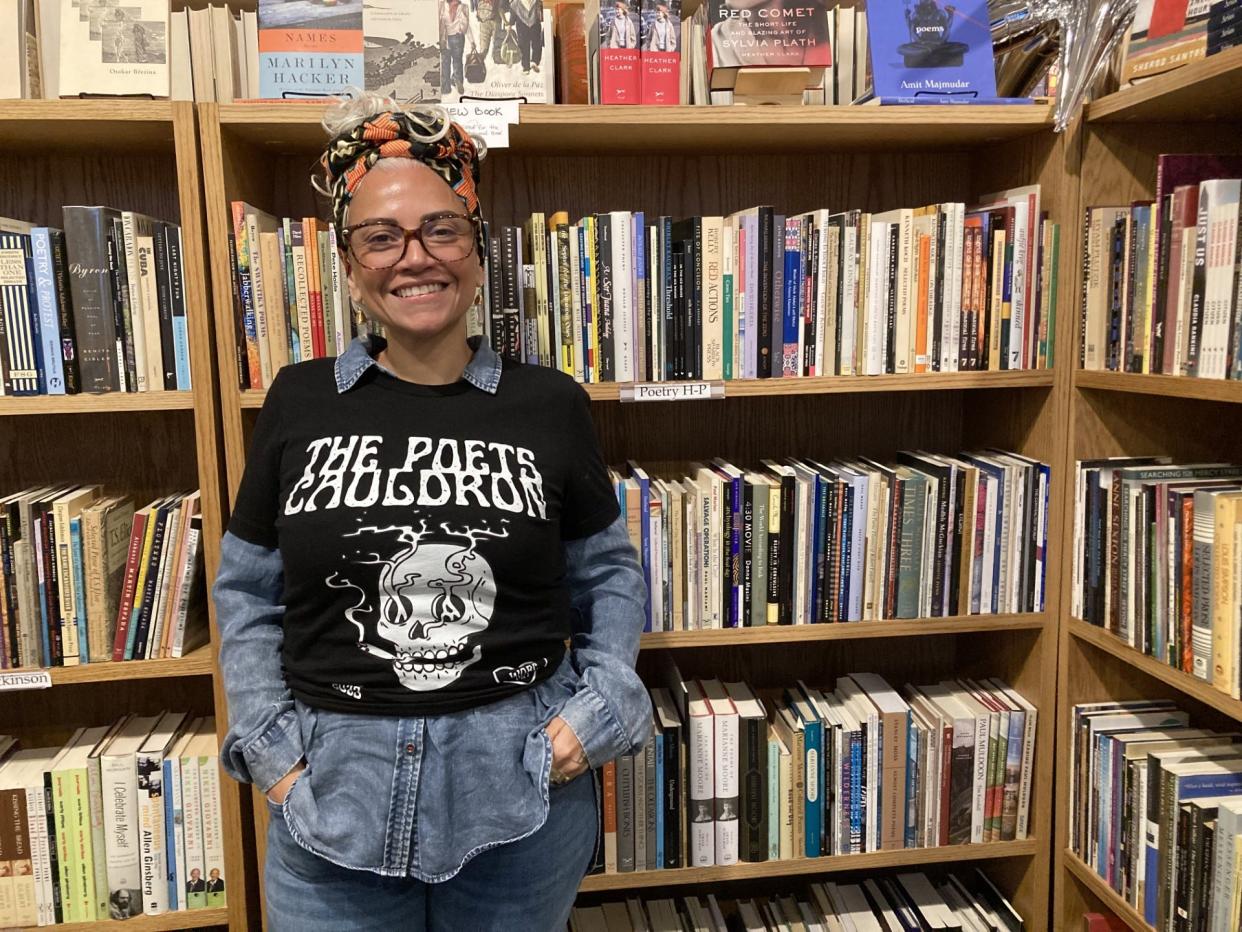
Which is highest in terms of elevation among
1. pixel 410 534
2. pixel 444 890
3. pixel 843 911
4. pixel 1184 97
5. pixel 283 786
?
pixel 1184 97

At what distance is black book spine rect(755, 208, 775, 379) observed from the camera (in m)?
1.54

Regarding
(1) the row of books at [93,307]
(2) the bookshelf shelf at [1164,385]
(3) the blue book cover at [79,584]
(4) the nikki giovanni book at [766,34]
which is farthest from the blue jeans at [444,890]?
(4) the nikki giovanni book at [766,34]

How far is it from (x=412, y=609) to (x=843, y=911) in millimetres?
1213

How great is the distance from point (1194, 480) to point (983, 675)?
2.08ft

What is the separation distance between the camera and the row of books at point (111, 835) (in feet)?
5.07

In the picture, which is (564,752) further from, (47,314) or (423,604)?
(47,314)

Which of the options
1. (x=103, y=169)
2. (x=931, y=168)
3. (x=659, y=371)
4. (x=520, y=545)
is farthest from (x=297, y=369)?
(x=931, y=168)

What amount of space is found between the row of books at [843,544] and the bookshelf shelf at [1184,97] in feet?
1.95

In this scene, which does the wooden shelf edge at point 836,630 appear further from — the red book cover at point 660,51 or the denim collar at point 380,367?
the red book cover at point 660,51

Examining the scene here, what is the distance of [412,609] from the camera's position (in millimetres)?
1142

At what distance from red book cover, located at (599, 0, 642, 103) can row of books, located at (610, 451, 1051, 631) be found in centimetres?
65

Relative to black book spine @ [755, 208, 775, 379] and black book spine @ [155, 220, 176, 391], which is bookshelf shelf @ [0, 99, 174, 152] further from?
black book spine @ [755, 208, 775, 379]

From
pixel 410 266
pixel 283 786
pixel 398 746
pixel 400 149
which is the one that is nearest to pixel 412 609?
pixel 398 746

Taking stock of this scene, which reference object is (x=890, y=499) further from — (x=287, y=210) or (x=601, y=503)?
(x=287, y=210)
